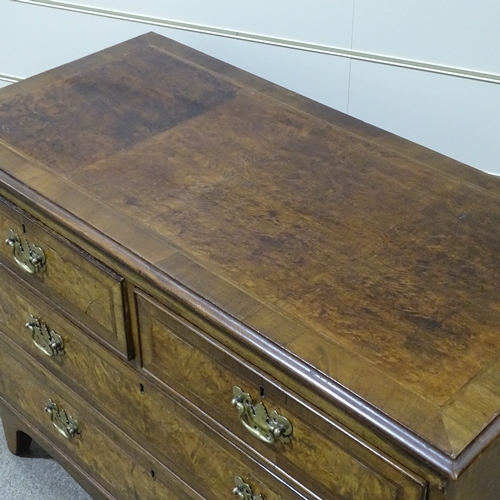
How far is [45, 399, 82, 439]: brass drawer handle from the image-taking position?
137 cm

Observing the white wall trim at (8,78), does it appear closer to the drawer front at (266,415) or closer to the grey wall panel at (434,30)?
the grey wall panel at (434,30)

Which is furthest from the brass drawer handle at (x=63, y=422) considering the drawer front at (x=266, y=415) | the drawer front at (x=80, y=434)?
the drawer front at (x=266, y=415)

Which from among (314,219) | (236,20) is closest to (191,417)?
(314,219)

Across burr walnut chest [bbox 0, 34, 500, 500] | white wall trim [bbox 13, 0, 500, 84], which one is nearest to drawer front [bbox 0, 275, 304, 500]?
burr walnut chest [bbox 0, 34, 500, 500]

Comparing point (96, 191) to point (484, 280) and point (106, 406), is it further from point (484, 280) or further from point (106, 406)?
point (484, 280)

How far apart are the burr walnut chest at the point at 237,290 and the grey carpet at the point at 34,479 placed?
0.64 feet

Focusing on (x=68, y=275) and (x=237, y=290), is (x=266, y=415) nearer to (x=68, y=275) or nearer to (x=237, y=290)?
(x=237, y=290)

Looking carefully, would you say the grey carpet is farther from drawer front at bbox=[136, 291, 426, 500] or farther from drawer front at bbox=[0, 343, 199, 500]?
drawer front at bbox=[136, 291, 426, 500]

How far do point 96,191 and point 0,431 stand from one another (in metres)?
0.88

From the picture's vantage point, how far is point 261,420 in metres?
0.93

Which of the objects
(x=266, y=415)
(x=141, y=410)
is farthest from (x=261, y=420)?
(x=141, y=410)

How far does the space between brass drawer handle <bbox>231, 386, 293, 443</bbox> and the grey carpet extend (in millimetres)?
777

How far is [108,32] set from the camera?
167 cm

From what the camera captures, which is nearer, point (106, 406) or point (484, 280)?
point (484, 280)
